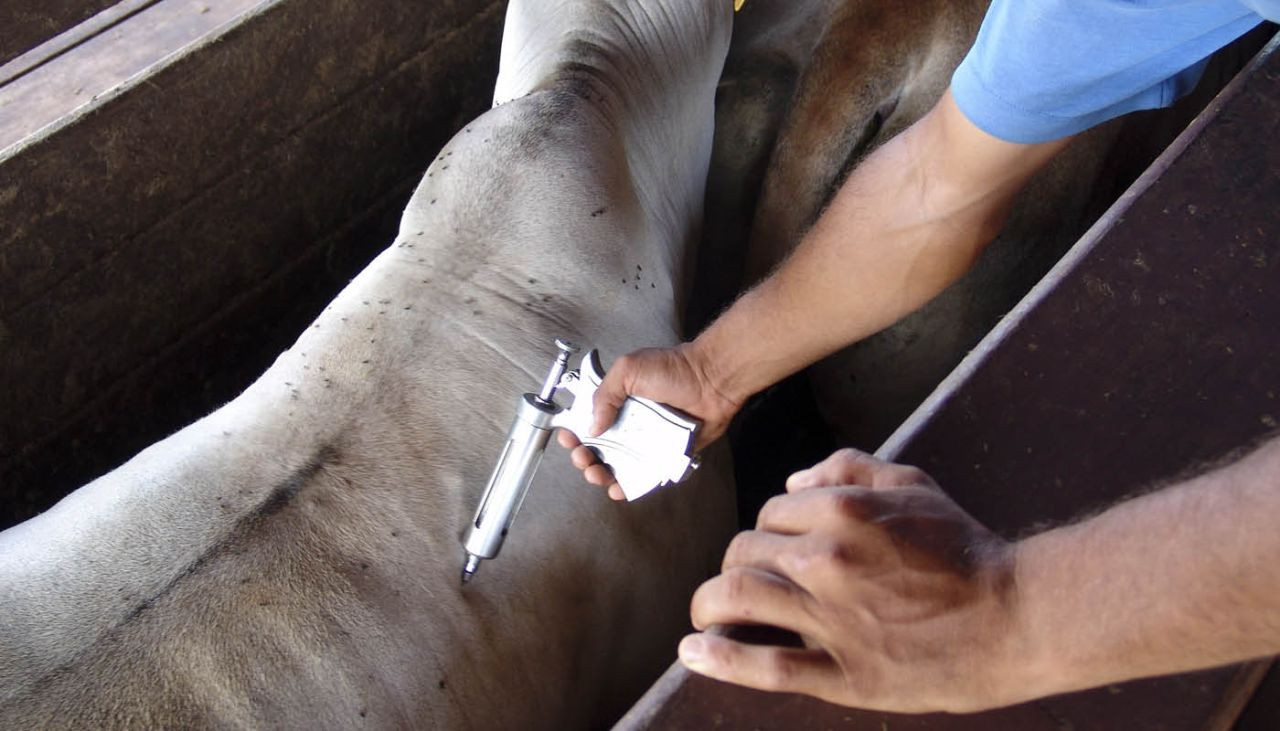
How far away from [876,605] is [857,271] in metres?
0.49

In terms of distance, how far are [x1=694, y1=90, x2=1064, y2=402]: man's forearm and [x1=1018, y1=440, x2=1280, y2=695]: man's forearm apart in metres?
0.48

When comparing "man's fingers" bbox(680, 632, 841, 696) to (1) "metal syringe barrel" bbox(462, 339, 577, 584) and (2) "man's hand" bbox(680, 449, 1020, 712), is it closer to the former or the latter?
(2) "man's hand" bbox(680, 449, 1020, 712)

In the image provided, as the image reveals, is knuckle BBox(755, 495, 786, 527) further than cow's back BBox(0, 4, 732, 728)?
No

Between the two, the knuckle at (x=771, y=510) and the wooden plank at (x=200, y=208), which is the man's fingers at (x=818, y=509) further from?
the wooden plank at (x=200, y=208)

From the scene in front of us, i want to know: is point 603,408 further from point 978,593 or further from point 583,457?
point 978,593

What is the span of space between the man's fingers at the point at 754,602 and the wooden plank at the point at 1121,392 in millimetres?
48

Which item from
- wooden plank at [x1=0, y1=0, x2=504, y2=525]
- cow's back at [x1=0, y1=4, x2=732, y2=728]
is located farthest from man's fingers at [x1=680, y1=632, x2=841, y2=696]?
wooden plank at [x1=0, y1=0, x2=504, y2=525]

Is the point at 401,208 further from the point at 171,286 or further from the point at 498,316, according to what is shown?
the point at 498,316

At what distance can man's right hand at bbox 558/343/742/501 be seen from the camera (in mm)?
1002

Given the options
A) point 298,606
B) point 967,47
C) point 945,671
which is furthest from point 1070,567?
point 967,47

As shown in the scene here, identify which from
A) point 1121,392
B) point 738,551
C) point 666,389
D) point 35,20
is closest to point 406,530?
point 666,389

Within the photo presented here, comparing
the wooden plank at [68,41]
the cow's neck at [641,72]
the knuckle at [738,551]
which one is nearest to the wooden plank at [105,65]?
the wooden plank at [68,41]

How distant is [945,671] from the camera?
2.22ft

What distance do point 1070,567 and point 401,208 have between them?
1.48 metres
